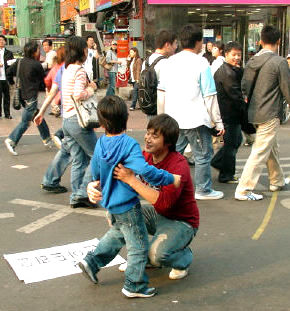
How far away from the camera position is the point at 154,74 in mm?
6242

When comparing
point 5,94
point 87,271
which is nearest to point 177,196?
point 87,271

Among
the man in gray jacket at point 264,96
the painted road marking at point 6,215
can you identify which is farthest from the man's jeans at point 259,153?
the painted road marking at point 6,215

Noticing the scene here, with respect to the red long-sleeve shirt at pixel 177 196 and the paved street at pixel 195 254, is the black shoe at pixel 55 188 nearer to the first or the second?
the paved street at pixel 195 254

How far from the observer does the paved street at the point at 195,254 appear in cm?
350

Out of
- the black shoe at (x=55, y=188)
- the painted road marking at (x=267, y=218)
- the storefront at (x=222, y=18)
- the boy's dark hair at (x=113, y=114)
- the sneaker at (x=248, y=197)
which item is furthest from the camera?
the storefront at (x=222, y=18)

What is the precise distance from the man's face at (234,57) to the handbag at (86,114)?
5.85 feet

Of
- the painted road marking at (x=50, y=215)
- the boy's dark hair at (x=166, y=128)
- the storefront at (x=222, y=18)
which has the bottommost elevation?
the painted road marking at (x=50, y=215)

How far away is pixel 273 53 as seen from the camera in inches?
219

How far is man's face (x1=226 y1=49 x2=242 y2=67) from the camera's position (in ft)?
19.7

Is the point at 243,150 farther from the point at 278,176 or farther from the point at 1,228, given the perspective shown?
the point at 1,228

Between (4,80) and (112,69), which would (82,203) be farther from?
(112,69)

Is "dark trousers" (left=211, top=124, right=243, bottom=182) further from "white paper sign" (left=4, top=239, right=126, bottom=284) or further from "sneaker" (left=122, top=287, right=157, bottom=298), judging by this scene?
"sneaker" (left=122, top=287, right=157, bottom=298)

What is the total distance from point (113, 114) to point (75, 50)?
2.35 m

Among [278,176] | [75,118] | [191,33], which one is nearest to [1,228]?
[75,118]
